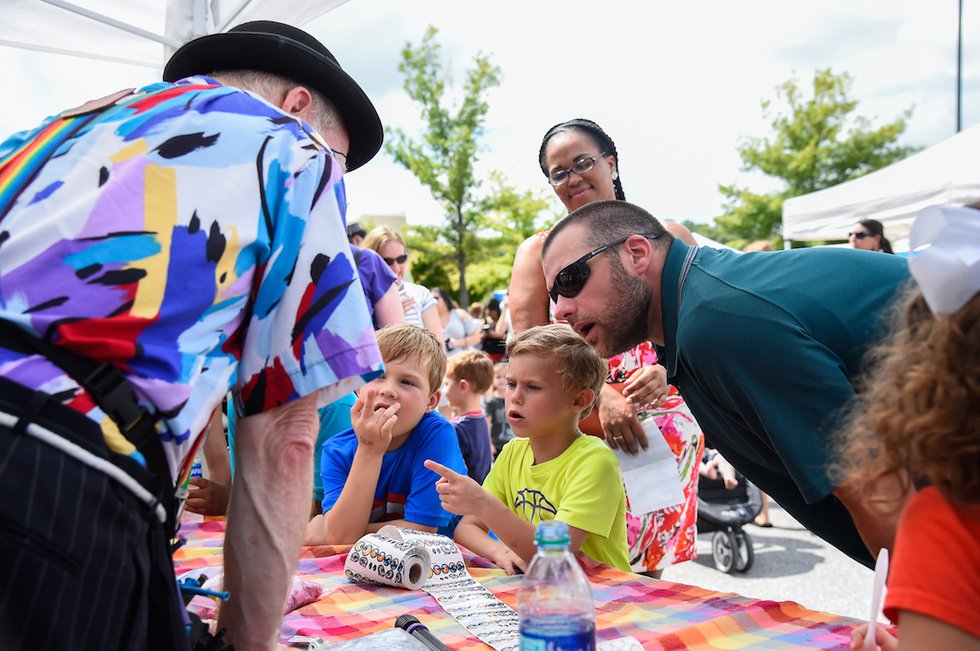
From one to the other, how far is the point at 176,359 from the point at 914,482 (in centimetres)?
105

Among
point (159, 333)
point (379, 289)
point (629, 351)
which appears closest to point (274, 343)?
point (159, 333)

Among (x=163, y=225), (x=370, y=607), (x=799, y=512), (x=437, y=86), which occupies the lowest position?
(x=370, y=607)

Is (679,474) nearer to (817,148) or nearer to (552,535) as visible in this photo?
(552,535)

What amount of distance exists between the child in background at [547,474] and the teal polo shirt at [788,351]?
62 centimetres

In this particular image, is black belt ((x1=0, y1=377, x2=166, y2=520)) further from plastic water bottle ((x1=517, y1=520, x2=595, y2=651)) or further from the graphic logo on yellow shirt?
the graphic logo on yellow shirt

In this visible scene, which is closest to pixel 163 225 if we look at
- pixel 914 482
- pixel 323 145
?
pixel 323 145

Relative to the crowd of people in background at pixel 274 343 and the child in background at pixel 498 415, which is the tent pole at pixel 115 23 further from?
the child in background at pixel 498 415

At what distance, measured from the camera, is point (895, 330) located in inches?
46.2

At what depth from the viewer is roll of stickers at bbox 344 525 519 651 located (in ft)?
6.45

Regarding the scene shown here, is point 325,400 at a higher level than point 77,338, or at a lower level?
lower

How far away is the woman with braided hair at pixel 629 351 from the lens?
297 cm

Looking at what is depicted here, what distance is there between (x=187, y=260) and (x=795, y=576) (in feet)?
15.6

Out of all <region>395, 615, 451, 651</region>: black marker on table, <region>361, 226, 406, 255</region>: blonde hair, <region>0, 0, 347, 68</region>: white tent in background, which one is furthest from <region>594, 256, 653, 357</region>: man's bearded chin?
<region>361, 226, 406, 255</region>: blonde hair

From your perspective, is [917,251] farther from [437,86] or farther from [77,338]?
[437,86]
